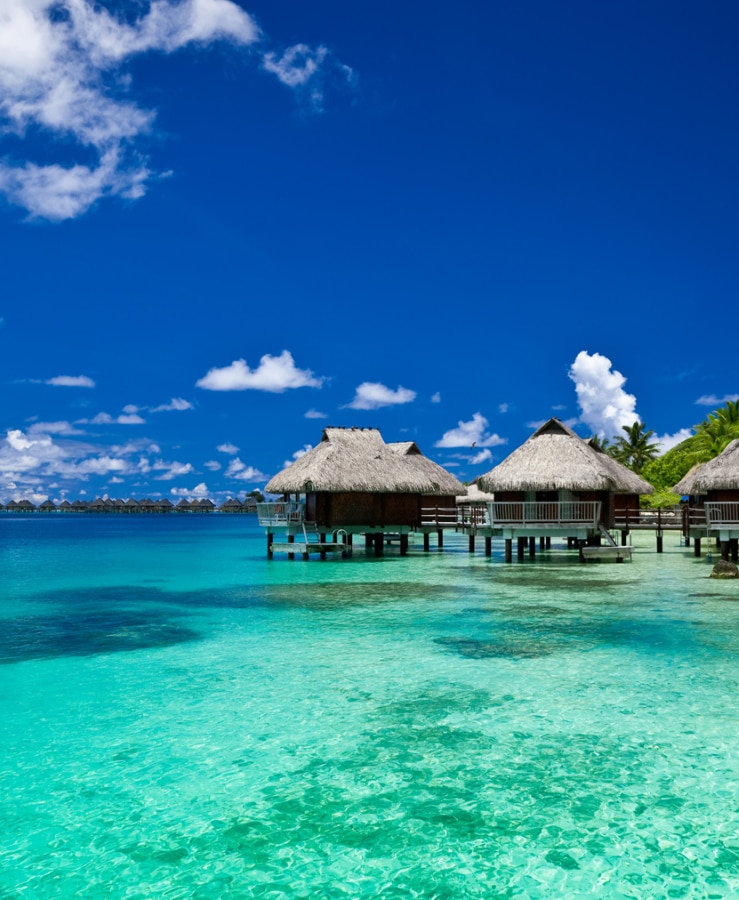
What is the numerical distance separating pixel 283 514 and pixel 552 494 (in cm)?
1048

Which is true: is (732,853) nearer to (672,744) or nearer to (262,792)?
(672,744)

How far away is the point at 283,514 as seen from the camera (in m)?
32.7

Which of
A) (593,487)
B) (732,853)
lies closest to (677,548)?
(593,487)

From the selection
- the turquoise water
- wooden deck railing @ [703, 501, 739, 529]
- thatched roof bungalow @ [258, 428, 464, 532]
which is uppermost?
thatched roof bungalow @ [258, 428, 464, 532]

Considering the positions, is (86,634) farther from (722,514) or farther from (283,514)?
(722,514)

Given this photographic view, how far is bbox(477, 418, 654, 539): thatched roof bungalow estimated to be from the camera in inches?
1121

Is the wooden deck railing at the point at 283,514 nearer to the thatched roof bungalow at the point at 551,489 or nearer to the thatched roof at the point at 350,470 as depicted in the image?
the thatched roof at the point at 350,470

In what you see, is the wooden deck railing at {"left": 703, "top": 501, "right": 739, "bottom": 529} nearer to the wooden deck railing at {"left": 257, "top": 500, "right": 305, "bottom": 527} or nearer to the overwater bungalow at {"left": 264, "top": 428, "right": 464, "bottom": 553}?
the overwater bungalow at {"left": 264, "top": 428, "right": 464, "bottom": 553}

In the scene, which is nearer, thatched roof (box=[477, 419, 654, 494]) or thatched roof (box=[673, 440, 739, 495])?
thatched roof (box=[673, 440, 739, 495])

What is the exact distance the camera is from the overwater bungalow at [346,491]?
1248 inches

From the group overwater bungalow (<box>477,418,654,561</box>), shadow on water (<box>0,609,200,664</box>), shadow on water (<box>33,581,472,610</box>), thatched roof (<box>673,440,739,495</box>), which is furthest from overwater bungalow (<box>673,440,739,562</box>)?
shadow on water (<box>0,609,200,664</box>)

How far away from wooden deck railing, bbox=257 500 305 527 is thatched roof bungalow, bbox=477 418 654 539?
738cm

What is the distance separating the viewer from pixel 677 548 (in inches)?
1502

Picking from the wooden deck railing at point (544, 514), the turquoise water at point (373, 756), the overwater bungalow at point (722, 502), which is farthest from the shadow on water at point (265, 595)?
the overwater bungalow at point (722, 502)
